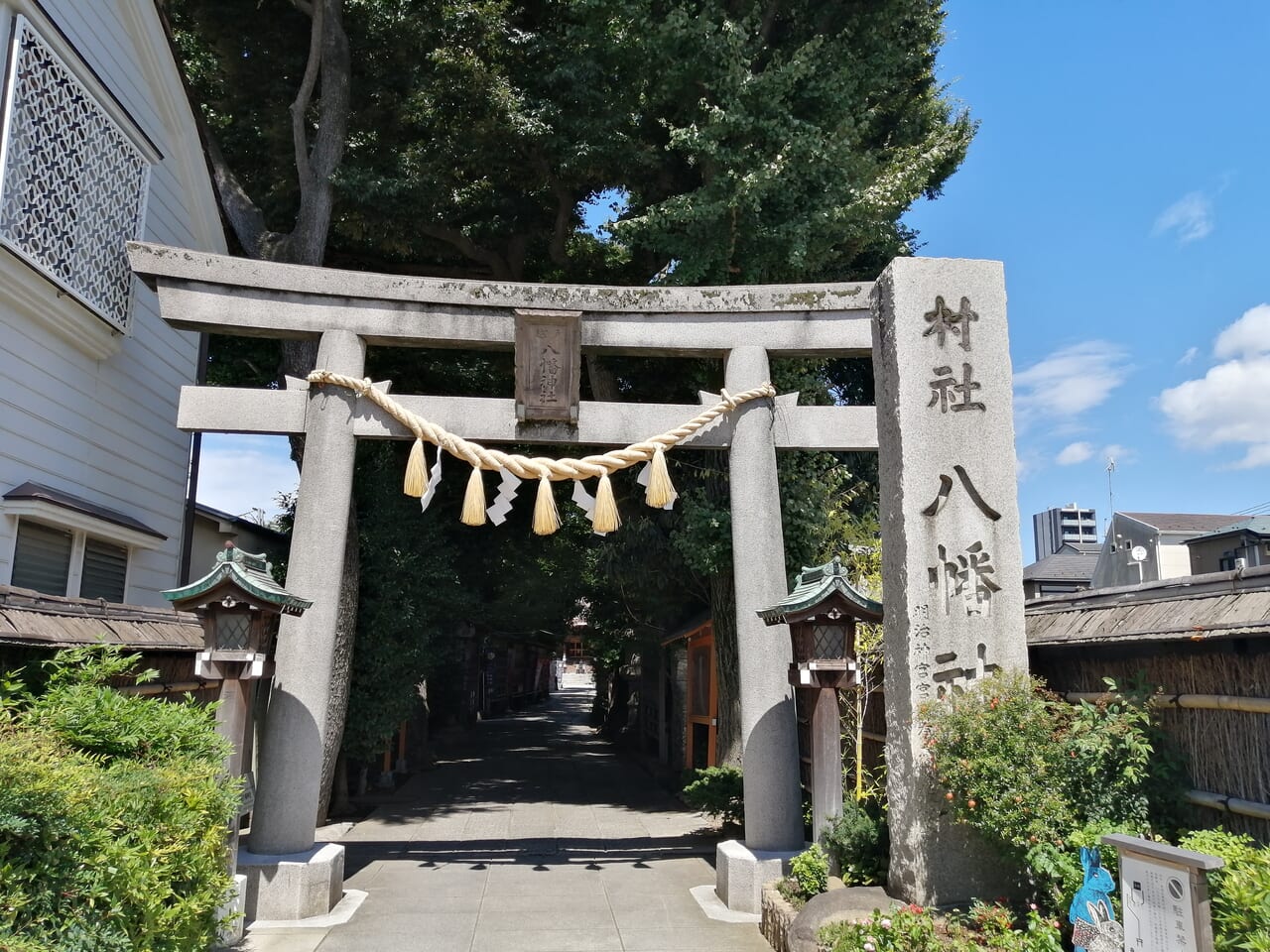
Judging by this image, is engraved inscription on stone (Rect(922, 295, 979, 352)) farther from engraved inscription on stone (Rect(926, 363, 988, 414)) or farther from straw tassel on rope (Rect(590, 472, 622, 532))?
straw tassel on rope (Rect(590, 472, 622, 532))

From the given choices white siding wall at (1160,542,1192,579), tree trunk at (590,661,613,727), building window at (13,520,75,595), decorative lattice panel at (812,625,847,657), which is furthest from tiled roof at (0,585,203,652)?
white siding wall at (1160,542,1192,579)

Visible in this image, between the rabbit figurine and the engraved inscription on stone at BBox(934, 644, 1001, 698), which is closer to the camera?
the rabbit figurine

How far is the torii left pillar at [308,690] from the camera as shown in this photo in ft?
25.2

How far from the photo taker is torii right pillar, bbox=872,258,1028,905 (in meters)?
5.98

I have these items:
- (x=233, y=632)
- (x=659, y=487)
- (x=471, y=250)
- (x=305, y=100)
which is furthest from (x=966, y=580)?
(x=305, y=100)

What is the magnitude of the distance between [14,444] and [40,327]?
120cm

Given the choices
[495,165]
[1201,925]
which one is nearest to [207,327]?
[495,165]

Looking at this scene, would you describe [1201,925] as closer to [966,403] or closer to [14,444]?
[966,403]

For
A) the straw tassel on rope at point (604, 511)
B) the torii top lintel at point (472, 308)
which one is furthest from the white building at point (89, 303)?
the straw tassel on rope at point (604, 511)

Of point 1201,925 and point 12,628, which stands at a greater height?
point 12,628

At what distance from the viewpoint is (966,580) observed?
6.31 meters

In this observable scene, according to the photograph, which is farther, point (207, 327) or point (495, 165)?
point (495, 165)

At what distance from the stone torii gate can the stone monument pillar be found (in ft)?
0.06

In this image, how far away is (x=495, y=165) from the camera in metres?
14.2
